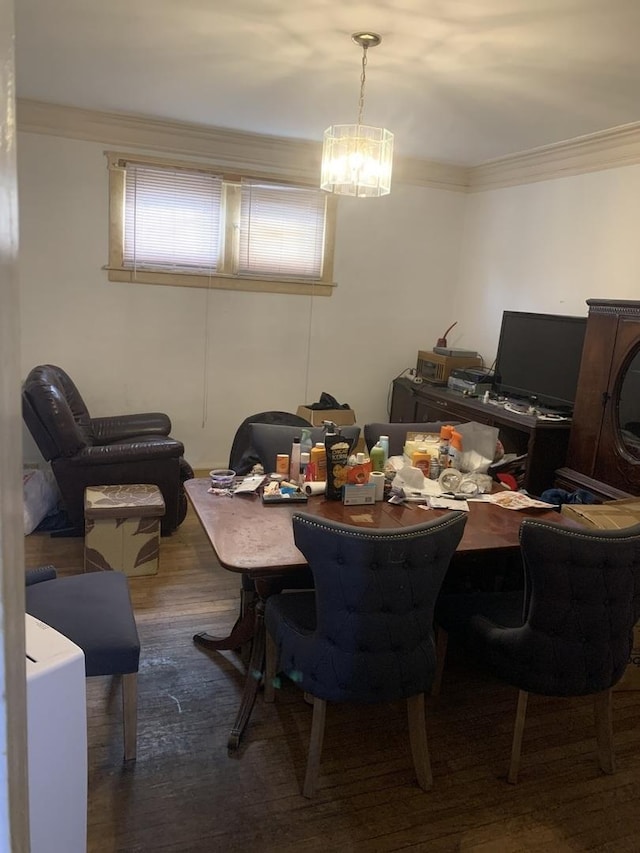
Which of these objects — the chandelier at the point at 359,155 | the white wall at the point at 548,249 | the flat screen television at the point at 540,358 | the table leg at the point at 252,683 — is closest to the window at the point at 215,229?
the white wall at the point at 548,249

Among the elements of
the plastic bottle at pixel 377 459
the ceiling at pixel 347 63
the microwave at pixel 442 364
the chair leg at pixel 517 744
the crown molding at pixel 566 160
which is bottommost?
the chair leg at pixel 517 744

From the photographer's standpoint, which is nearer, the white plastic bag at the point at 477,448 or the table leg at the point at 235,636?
the table leg at the point at 235,636

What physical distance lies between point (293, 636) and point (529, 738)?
101 centimetres

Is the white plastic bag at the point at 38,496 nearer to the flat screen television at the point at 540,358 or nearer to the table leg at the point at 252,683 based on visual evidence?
the table leg at the point at 252,683

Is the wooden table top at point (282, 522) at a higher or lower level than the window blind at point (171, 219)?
lower

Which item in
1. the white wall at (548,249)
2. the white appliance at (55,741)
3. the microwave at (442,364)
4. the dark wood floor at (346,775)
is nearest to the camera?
the white appliance at (55,741)

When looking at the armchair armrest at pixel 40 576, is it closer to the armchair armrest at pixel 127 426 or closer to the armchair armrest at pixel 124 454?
the armchair armrest at pixel 124 454

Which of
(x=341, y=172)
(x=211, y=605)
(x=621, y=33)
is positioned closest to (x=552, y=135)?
(x=621, y=33)

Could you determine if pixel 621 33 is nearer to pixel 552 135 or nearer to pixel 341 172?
pixel 341 172

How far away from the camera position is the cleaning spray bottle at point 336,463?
8.35 ft

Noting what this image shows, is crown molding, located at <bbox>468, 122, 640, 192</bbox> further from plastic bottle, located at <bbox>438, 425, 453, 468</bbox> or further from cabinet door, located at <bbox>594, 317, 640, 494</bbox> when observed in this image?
plastic bottle, located at <bbox>438, 425, 453, 468</bbox>

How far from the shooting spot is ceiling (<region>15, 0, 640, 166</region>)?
263cm

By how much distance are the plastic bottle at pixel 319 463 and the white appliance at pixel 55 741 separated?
1.47m

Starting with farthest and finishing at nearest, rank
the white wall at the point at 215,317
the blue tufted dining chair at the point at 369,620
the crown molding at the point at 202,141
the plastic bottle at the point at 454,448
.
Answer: the white wall at the point at 215,317 → the crown molding at the point at 202,141 → the plastic bottle at the point at 454,448 → the blue tufted dining chair at the point at 369,620
